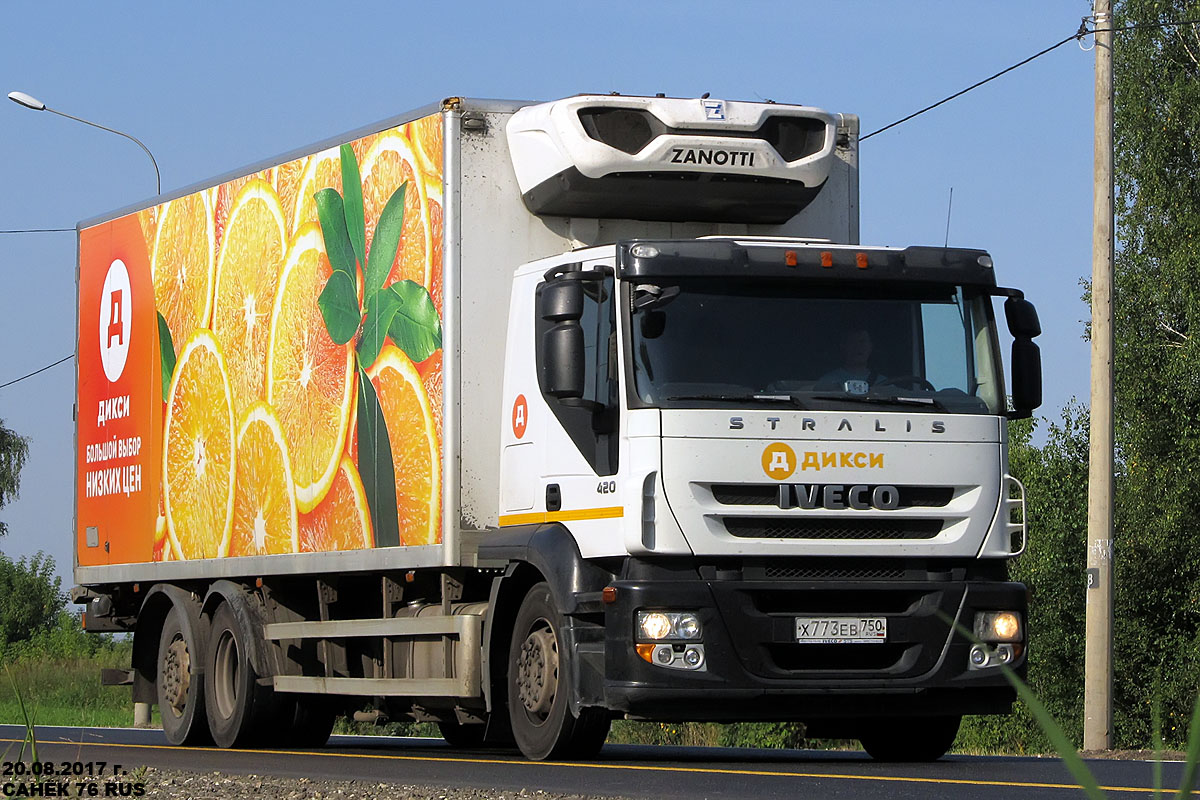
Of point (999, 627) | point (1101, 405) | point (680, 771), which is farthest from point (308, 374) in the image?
point (1101, 405)

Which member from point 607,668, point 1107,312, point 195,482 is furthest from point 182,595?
point 1107,312

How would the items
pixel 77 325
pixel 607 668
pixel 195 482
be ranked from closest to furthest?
pixel 607 668 → pixel 195 482 → pixel 77 325

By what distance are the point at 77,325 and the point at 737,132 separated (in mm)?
7633

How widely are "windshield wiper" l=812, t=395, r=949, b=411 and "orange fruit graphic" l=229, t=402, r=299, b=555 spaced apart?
177 inches

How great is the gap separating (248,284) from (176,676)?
326 cm

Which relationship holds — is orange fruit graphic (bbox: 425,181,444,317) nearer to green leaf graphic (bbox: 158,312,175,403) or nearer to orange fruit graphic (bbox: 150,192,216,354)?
orange fruit graphic (bbox: 150,192,216,354)

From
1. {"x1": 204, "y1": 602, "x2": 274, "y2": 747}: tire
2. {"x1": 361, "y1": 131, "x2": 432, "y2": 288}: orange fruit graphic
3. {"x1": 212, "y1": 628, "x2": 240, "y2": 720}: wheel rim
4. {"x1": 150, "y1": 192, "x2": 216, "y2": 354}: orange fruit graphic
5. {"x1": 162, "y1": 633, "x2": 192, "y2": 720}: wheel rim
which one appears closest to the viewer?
{"x1": 361, "y1": 131, "x2": 432, "y2": 288}: orange fruit graphic

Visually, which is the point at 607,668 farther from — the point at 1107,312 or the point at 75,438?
the point at 1107,312

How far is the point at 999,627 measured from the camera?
10.6m

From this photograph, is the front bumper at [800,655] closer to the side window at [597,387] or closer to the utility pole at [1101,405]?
the side window at [597,387]

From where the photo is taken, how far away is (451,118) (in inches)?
459

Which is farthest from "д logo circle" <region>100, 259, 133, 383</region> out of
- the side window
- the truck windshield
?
the truck windshield

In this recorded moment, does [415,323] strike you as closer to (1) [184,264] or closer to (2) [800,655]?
(2) [800,655]

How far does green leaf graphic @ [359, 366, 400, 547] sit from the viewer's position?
12.1m
